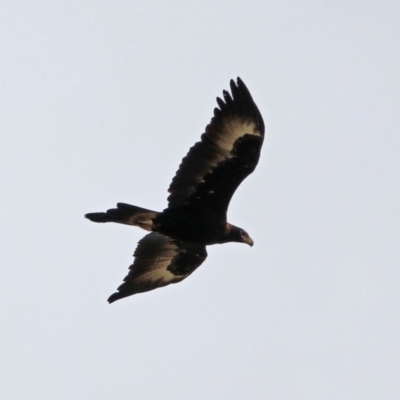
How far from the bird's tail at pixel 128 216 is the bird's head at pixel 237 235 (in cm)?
104

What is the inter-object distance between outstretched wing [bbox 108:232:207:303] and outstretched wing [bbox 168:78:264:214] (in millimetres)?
1310

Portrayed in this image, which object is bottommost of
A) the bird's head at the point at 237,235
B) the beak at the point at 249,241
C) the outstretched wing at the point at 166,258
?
the beak at the point at 249,241

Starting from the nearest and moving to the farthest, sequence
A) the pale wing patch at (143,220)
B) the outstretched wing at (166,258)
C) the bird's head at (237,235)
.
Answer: the pale wing patch at (143,220) < the bird's head at (237,235) < the outstretched wing at (166,258)

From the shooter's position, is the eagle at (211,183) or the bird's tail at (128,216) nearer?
the eagle at (211,183)

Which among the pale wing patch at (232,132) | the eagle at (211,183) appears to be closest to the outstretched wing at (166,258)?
the eagle at (211,183)

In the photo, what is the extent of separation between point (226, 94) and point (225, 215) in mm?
1793

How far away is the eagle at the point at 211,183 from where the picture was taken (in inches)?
680

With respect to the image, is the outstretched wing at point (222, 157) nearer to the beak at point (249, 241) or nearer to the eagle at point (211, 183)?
the eagle at point (211, 183)

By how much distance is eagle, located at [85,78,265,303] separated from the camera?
680 inches

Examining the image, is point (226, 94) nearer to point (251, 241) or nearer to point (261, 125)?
point (261, 125)

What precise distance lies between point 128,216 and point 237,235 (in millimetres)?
1551

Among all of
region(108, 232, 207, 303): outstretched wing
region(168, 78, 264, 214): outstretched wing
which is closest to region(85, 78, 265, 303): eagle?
region(168, 78, 264, 214): outstretched wing

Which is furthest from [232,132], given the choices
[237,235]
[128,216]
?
[128,216]

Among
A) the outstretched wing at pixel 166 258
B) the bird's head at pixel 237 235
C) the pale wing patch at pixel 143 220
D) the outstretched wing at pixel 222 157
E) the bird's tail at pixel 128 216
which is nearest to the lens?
the outstretched wing at pixel 222 157
